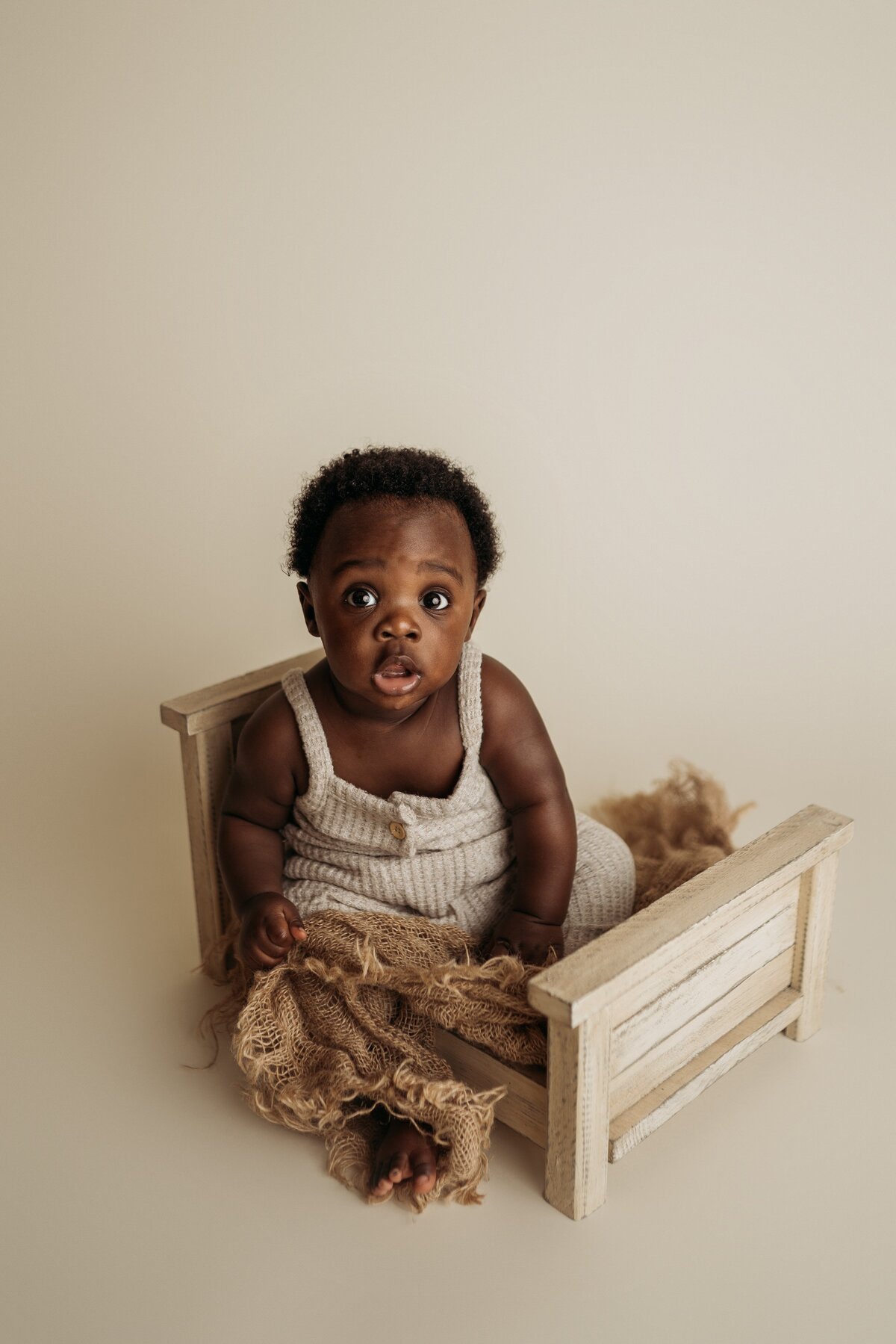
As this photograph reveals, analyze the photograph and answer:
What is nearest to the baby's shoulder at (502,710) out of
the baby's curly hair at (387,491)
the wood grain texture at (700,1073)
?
the baby's curly hair at (387,491)

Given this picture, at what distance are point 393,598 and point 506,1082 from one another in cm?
44

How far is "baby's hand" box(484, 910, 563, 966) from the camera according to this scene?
1.34 m

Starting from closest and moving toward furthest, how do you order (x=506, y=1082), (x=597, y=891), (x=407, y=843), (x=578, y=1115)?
1. (x=578, y=1115)
2. (x=506, y=1082)
3. (x=407, y=843)
4. (x=597, y=891)

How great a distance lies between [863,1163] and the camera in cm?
125

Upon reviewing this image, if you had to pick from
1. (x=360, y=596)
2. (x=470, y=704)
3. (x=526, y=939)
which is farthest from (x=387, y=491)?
(x=526, y=939)

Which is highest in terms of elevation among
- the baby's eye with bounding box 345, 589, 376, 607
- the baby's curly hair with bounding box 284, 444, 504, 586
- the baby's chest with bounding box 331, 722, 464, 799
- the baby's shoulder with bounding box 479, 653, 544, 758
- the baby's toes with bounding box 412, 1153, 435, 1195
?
Answer: the baby's curly hair with bounding box 284, 444, 504, 586

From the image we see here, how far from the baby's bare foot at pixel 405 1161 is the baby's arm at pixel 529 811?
0.20 m

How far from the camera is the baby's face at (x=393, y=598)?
49.1 inches

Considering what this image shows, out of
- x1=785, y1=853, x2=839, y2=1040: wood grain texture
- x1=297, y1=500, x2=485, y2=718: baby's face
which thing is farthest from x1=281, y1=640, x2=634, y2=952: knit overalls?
x1=785, y1=853, x2=839, y2=1040: wood grain texture

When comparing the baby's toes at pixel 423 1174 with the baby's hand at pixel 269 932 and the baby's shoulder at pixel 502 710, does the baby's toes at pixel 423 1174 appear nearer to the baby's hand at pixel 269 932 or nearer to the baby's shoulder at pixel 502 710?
the baby's hand at pixel 269 932

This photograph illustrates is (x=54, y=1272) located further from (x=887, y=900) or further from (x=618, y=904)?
(x=887, y=900)

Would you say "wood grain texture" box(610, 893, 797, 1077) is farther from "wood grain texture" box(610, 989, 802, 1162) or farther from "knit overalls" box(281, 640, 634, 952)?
"knit overalls" box(281, 640, 634, 952)

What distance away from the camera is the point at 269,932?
131 cm

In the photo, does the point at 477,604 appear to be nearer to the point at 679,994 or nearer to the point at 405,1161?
the point at 679,994
